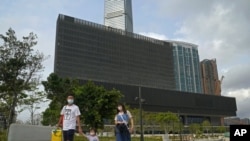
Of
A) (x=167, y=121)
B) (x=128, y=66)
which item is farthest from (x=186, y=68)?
(x=167, y=121)

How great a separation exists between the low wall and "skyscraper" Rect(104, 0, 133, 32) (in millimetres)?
154739

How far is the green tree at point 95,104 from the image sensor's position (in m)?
32.5

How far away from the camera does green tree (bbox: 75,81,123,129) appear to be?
32500 millimetres

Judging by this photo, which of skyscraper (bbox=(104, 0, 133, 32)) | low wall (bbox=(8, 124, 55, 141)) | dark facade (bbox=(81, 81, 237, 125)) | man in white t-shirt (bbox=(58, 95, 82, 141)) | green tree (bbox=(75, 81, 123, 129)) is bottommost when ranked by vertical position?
low wall (bbox=(8, 124, 55, 141))

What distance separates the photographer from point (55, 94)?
31.5 m

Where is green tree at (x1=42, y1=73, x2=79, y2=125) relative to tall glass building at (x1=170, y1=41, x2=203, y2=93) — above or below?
below

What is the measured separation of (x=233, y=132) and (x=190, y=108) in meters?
96.0

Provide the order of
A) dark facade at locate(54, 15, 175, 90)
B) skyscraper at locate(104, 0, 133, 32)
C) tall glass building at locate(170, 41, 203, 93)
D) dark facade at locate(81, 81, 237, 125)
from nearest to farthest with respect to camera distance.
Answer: dark facade at locate(81, 81, 237, 125) < dark facade at locate(54, 15, 175, 90) < tall glass building at locate(170, 41, 203, 93) < skyscraper at locate(104, 0, 133, 32)

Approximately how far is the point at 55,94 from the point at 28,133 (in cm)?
1911

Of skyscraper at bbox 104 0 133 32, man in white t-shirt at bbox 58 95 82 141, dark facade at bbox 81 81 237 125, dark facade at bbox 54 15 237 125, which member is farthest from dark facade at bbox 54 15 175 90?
man in white t-shirt at bbox 58 95 82 141

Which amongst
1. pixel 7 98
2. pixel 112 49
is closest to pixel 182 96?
pixel 112 49

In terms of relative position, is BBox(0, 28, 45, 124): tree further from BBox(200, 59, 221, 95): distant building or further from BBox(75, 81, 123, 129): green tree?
BBox(200, 59, 221, 95): distant building

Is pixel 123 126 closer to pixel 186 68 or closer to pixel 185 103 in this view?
pixel 185 103

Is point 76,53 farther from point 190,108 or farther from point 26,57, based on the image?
point 26,57
